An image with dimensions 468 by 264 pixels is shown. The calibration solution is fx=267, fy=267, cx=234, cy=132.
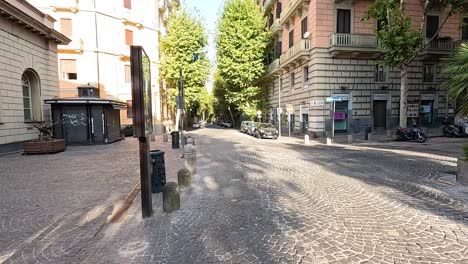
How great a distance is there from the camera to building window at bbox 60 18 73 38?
25000 mm

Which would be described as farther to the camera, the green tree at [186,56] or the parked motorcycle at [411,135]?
the green tree at [186,56]

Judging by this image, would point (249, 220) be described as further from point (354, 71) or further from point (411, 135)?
point (354, 71)

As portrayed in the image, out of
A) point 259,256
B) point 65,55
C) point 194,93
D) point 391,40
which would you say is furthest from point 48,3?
point 259,256

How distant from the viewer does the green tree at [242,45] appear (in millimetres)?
28906

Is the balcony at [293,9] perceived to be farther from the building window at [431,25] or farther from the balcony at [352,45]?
the building window at [431,25]

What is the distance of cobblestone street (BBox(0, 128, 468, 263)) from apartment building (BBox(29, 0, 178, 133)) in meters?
20.3

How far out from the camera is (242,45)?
28.9 m

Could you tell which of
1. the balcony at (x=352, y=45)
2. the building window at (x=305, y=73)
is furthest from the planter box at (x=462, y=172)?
the building window at (x=305, y=73)

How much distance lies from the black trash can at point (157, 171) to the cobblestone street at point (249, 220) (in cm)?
29

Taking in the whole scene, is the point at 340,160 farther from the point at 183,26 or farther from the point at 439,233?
the point at 183,26

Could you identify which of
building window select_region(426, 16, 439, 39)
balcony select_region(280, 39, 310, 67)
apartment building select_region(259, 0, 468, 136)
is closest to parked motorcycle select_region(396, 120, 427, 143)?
apartment building select_region(259, 0, 468, 136)

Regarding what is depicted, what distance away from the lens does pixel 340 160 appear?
10.4 metres

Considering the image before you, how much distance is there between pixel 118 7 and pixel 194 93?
37.6 feet

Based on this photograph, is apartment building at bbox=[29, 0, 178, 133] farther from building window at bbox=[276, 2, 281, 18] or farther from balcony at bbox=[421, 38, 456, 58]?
balcony at bbox=[421, 38, 456, 58]
